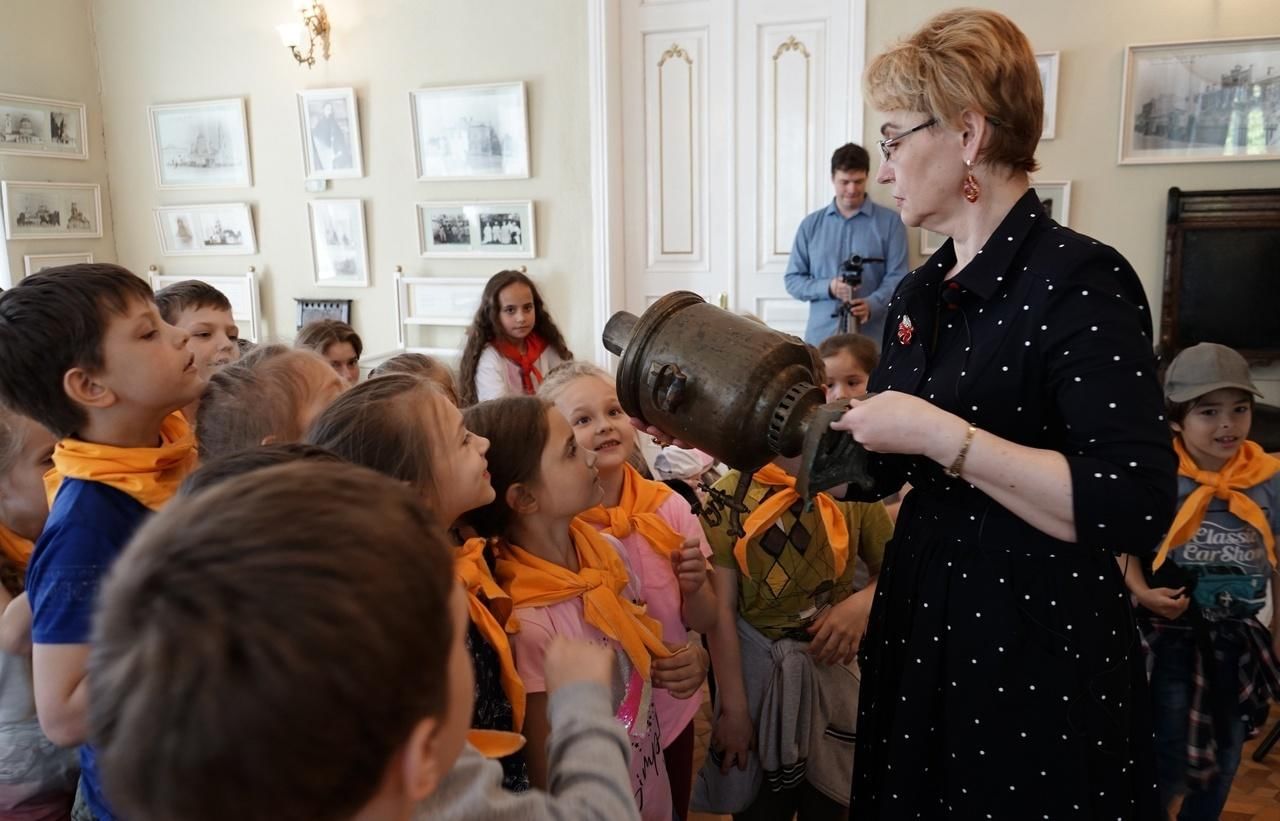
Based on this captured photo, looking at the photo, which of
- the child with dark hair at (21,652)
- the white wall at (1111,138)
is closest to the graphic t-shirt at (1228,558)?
the child with dark hair at (21,652)

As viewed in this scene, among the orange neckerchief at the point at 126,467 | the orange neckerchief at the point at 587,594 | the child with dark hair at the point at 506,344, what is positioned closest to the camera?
the orange neckerchief at the point at 126,467

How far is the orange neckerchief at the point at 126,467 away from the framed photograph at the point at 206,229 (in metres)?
5.92

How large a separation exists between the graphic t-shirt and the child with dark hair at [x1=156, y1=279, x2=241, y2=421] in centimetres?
282

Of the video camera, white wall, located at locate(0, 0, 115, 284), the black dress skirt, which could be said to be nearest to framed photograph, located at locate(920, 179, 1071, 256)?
the video camera

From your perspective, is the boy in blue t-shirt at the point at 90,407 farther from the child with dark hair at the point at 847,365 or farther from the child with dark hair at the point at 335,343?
the child with dark hair at the point at 847,365

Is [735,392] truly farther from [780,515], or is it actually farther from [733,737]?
[733,737]

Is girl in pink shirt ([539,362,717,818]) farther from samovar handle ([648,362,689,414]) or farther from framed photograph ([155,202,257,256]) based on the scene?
framed photograph ([155,202,257,256])

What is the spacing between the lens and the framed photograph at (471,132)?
19.8ft

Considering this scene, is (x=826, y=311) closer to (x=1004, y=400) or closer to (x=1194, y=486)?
(x=1194, y=486)

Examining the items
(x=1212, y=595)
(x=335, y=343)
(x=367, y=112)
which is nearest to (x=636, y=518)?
(x=1212, y=595)

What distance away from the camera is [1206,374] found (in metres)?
2.44

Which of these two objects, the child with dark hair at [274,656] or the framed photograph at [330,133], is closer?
the child with dark hair at [274,656]

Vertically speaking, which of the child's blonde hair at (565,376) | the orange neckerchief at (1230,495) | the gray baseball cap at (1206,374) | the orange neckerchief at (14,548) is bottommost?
the orange neckerchief at (1230,495)

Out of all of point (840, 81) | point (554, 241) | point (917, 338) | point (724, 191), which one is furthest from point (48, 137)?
point (917, 338)
